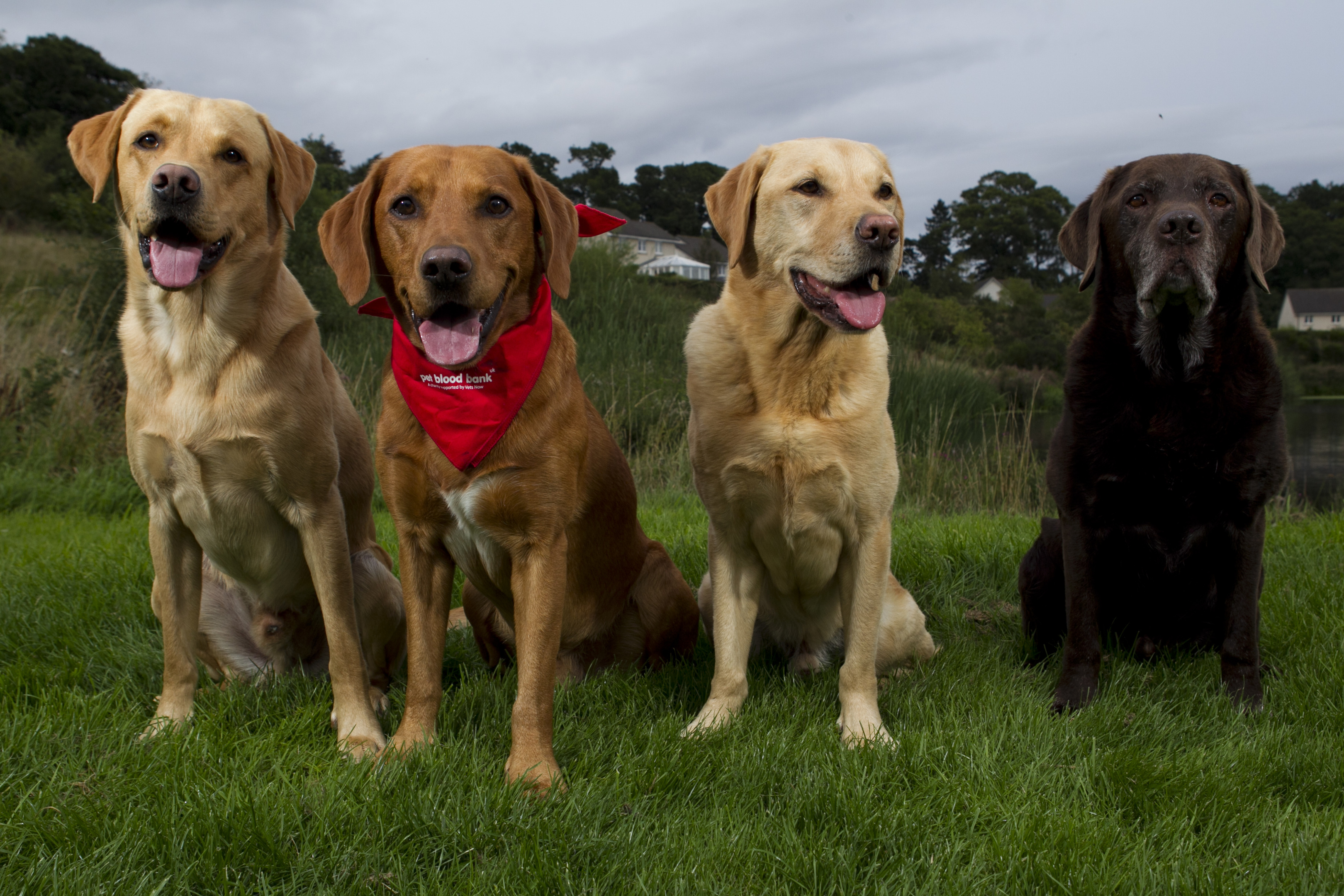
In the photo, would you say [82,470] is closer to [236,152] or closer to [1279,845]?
[236,152]

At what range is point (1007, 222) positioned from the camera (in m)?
56.7

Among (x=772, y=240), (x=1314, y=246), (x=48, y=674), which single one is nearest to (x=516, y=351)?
(x=772, y=240)

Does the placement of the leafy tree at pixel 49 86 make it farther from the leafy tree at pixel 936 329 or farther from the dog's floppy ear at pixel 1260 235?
the dog's floppy ear at pixel 1260 235

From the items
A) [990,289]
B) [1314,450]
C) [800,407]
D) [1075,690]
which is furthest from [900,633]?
[990,289]

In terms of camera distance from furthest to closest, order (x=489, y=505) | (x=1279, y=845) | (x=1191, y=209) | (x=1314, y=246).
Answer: (x=1314, y=246), (x=1191, y=209), (x=489, y=505), (x=1279, y=845)

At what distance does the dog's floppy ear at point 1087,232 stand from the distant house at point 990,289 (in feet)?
118

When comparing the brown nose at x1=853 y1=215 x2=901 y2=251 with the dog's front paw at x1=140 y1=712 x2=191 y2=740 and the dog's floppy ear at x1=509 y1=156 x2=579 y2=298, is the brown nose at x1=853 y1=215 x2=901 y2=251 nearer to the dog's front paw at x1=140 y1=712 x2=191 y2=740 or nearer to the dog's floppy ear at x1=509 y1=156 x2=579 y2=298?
the dog's floppy ear at x1=509 y1=156 x2=579 y2=298

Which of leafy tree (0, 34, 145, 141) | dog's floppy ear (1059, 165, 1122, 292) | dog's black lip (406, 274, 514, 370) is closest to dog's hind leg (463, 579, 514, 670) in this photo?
dog's black lip (406, 274, 514, 370)

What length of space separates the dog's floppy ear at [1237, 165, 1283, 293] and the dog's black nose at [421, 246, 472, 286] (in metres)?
2.64

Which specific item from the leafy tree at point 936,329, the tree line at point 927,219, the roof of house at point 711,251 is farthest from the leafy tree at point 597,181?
the leafy tree at point 936,329

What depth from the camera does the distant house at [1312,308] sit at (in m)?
59.7

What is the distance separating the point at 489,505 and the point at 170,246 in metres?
1.23

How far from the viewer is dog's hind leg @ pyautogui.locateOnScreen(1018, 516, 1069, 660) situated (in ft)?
11.5

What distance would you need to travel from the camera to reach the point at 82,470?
6.74 metres
